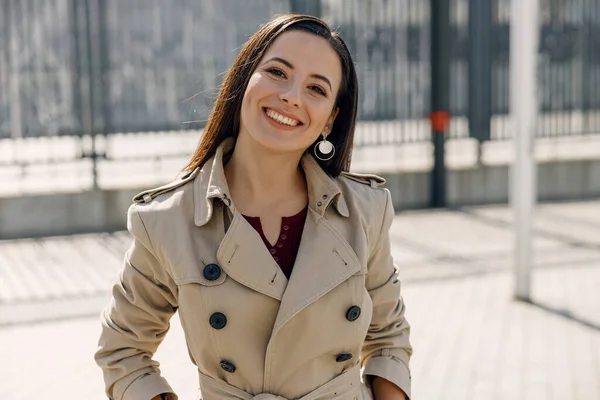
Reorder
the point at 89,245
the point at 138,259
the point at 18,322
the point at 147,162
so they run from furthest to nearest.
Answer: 1. the point at 147,162
2. the point at 89,245
3. the point at 18,322
4. the point at 138,259

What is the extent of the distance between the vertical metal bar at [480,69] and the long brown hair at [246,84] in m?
8.81

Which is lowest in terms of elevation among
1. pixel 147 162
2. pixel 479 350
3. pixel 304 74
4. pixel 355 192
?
pixel 479 350

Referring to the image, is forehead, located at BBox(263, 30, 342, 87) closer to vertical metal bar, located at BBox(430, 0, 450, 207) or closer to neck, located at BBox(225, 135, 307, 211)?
neck, located at BBox(225, 135, 307, 211)

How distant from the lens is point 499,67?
11.5 m

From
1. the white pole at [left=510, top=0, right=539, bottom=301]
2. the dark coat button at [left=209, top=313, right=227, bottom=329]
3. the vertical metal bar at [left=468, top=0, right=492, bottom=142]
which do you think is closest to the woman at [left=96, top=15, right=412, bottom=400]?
the dark coat button at [left=209, top=313, right=227, bottom=329]

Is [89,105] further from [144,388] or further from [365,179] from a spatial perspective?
[144,388]

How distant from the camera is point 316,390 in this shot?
7.91ft

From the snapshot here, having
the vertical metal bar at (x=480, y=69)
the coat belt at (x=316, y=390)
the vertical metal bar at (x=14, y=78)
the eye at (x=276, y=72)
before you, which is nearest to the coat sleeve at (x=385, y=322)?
the coat belt at (x=316, y=390)

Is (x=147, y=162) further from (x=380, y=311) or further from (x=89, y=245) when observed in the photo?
(x=380, y=311)

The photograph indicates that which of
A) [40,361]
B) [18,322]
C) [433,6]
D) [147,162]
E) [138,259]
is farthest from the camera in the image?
[433,6]

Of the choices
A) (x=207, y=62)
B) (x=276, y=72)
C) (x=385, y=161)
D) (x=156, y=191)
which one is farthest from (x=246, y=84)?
(x=385, y=161)

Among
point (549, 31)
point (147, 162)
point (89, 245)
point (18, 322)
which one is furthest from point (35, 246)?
point (549, 31)

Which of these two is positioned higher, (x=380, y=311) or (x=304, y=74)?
(x=304, y=74)

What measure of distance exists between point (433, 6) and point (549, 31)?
1.53 metres
